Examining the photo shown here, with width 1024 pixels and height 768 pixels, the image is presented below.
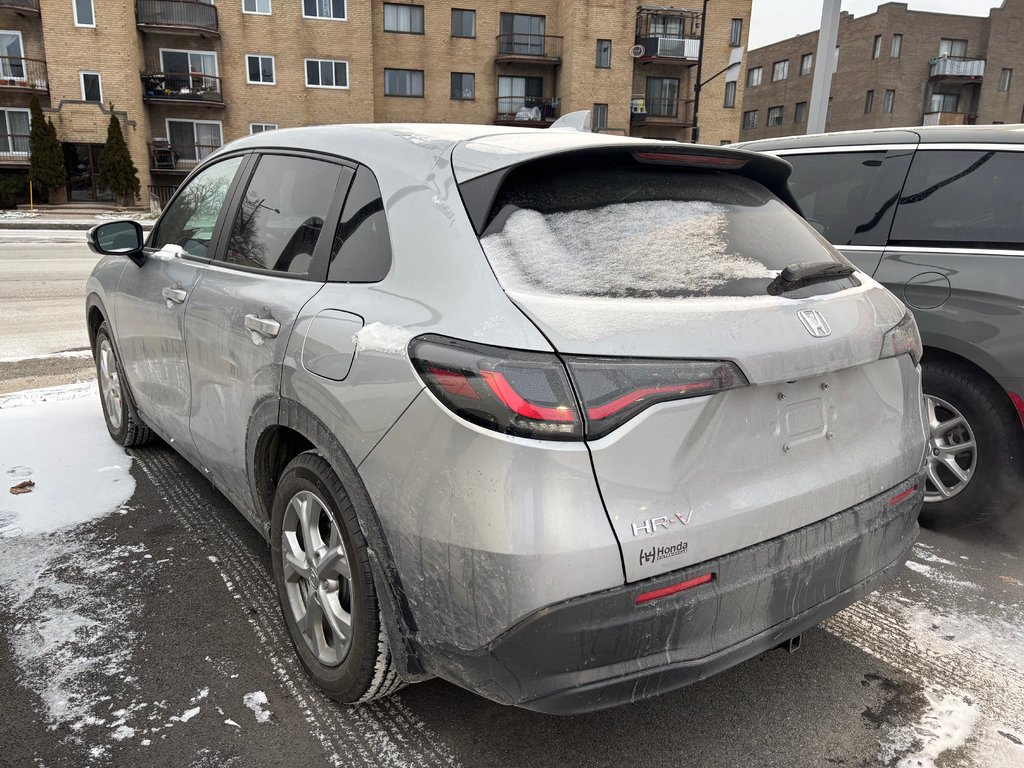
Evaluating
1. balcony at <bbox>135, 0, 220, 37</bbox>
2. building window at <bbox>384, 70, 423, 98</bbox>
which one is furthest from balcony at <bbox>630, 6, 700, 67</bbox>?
balcony at <bbox>135, 0, 220, 37</bbox>

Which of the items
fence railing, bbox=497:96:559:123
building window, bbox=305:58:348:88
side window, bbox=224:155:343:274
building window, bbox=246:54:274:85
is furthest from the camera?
fence railing, bbox=497:96:559:123

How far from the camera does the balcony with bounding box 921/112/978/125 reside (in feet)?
166

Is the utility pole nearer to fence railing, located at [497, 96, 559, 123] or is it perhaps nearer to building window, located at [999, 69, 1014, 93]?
fence railing, located at [497, 96, 559, 123]

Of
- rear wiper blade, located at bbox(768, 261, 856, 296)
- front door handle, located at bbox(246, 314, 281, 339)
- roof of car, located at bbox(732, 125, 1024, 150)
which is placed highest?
roof of car, located at bbox(732, 125, 1024, 150)

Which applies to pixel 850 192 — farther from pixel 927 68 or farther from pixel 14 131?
pixel 927 68

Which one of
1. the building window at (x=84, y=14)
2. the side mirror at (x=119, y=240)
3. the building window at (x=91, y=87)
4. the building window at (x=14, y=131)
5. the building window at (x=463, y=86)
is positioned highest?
the building window at (x=84, y=14)

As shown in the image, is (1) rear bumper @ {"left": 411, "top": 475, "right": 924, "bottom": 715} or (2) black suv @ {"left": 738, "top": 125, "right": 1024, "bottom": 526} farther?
(2) black suv @ {"left": 738, "top": 125, "right": 1024, "bottom": 526}

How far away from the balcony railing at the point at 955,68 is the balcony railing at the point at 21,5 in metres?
52.6

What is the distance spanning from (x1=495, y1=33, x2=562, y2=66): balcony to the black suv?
37831 mm

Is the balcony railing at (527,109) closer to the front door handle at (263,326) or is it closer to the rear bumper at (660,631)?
the front door handle at (263,326)

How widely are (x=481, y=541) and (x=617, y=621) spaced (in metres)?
0.36

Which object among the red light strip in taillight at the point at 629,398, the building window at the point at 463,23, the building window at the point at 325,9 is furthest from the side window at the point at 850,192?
the building window at the point at 463,23

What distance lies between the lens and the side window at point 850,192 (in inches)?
151

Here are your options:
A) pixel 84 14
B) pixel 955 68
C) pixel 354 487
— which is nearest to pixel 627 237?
pixel 354 487
